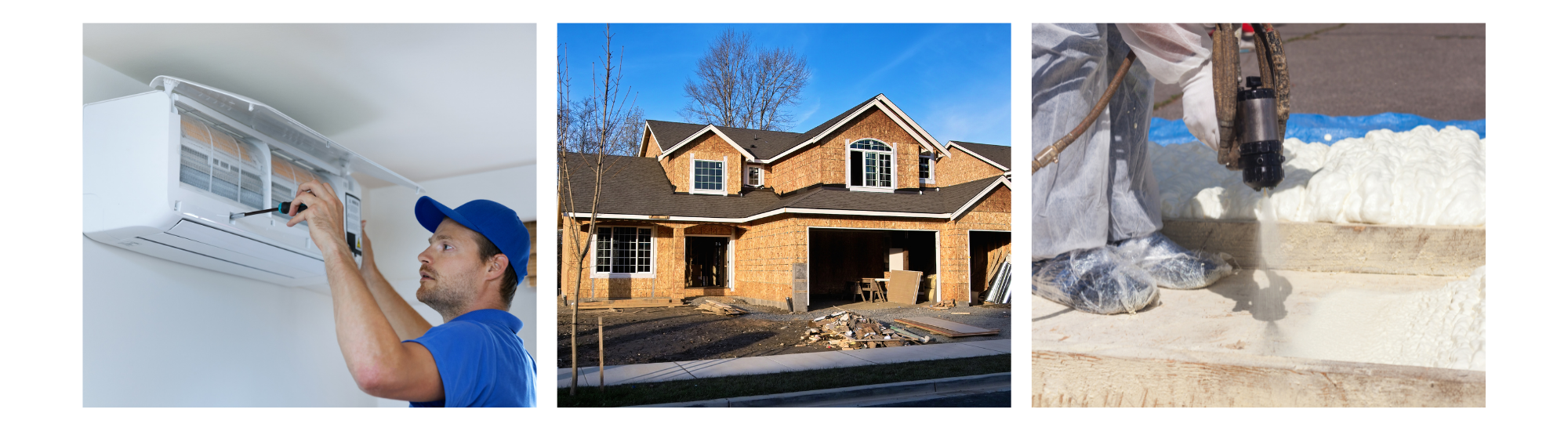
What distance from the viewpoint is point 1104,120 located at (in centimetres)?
419

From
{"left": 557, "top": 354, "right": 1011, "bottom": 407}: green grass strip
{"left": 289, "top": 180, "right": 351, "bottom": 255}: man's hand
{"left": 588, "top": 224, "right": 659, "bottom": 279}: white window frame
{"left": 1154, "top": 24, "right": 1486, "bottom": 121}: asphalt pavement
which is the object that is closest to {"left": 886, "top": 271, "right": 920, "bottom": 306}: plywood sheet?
{"left": 557, "top": 354, "right": 1011, "bottom": 407}: green grass strip

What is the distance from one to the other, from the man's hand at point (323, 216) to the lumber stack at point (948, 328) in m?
3.01

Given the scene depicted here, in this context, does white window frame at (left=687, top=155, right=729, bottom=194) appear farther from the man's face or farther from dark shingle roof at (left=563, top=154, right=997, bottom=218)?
the man's face

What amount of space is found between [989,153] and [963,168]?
172 mm

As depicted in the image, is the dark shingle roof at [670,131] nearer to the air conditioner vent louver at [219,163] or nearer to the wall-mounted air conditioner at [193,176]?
the wall-mounted air conditioner at [193,176]

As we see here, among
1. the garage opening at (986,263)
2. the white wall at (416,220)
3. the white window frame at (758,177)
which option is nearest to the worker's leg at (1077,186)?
the garage opening at (986,263)

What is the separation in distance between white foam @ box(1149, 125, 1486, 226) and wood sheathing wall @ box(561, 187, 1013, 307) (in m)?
0.95

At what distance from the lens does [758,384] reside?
3.98 metres

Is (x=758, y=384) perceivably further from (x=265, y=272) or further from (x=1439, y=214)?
(x=1439, y=214)

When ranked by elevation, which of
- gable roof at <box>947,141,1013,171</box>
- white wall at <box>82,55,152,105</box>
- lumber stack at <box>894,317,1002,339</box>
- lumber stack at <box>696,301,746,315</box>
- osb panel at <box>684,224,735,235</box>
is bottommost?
lumber stack at <box>894,317,1002,339</box>

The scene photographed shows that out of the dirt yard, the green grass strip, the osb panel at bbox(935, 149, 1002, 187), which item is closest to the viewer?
the green grass strip

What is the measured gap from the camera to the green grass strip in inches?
154

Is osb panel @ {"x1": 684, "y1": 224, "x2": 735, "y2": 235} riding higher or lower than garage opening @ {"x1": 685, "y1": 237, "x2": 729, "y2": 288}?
higher
